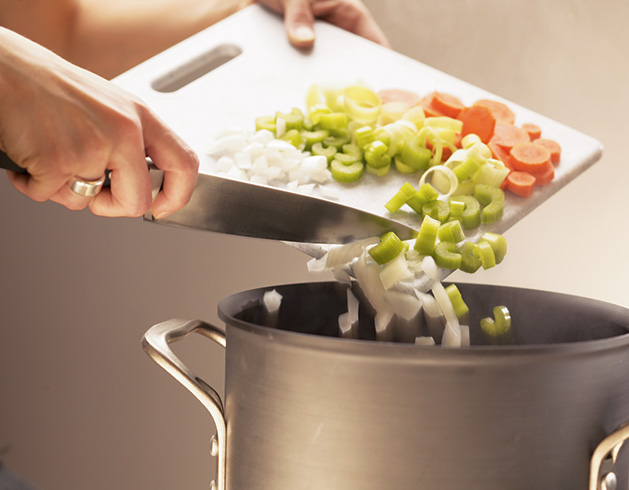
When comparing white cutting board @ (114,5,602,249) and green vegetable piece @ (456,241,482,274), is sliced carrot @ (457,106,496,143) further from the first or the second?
green vegetable piece @ (456,241,482,274)

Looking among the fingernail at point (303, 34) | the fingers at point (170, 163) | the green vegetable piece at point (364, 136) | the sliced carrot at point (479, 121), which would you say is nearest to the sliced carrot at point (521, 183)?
the sliced carrot at point (479, 121)

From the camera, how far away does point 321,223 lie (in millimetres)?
865

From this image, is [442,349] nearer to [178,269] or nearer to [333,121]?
[333,121]

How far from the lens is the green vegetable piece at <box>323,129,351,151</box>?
1211mm

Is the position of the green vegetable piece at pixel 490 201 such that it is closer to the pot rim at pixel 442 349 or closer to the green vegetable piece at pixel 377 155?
the green vegetable piece at pixel 377 155

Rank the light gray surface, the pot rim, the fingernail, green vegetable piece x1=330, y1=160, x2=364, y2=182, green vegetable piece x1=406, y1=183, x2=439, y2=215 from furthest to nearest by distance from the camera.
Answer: the light gray surface, the fingernail, green vegetable piece x1=330, y1=160, x2=364, y2=182, green vegetable piece x1=406, y1=183, x2=439, y2=215, the pot rim

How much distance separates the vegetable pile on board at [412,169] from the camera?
0.86m

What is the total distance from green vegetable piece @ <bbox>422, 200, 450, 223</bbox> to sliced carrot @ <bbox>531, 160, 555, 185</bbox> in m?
0.22

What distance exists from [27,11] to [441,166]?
2.72 feet

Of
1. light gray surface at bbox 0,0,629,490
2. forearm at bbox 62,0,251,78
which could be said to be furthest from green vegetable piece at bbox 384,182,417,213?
light gray surface at bbox 0,0,629,490

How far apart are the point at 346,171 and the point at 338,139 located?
0.12m

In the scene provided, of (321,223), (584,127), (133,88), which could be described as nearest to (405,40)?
(584,127)

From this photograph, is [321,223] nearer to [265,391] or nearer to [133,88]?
[265,391]

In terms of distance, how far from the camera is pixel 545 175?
3.85ft
